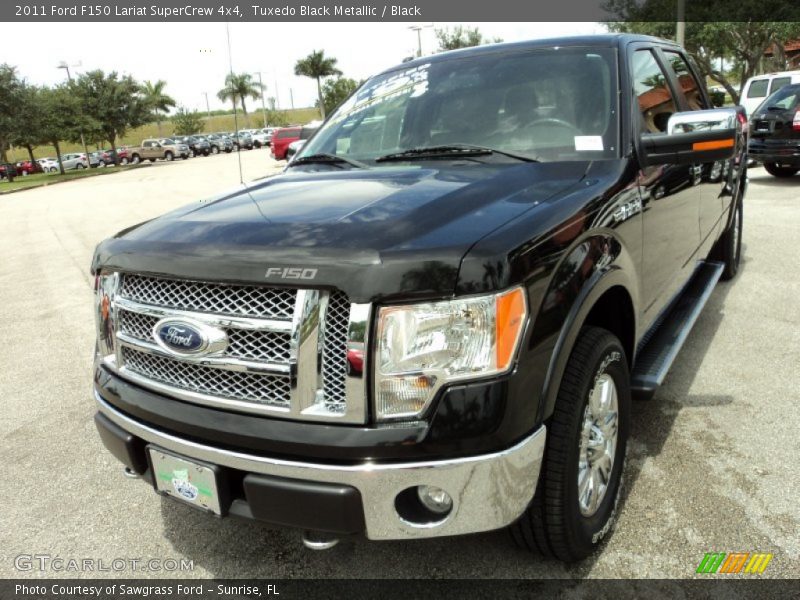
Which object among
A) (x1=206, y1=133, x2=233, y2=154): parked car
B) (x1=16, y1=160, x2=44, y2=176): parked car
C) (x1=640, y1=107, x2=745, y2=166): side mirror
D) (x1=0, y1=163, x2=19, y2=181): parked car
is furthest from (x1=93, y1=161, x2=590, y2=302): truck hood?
(x1=206, y1=133, x2=233, y2=154): parked car

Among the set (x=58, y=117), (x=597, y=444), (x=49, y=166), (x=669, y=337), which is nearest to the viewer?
(x=597, y=444)

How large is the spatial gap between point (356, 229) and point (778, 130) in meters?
11.1

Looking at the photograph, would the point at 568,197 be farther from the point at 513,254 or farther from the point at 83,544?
the point at 83,544

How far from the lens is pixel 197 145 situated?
48.3 m

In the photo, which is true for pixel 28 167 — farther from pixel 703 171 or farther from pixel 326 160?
pixel 703 171

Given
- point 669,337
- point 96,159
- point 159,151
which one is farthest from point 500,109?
point 96,159

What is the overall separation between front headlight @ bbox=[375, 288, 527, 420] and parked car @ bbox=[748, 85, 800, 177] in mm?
10805

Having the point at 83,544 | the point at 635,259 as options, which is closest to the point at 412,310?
the point at 635,259

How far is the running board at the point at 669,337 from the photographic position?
2.74m

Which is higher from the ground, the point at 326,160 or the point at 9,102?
the point at 9,102

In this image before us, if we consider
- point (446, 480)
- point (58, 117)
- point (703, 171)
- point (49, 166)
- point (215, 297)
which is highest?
point (58, 117)

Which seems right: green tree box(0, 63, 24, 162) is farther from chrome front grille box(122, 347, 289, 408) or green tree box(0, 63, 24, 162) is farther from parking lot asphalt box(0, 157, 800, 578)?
chrome front grille box(122, 347, 289, 408)

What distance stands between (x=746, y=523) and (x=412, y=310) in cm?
168

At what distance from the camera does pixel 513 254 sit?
5.85 ft
